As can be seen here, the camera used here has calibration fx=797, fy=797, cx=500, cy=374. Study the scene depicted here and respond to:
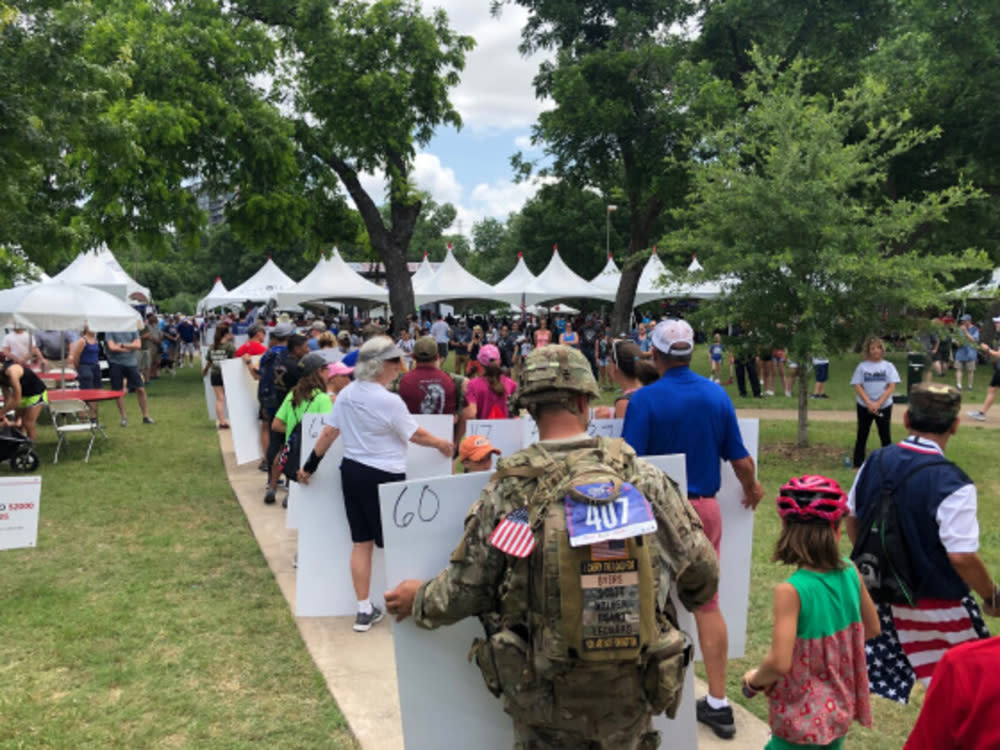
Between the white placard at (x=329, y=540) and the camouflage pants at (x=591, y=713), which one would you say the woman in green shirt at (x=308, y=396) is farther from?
the camouflage pants at (x=591, y=713)

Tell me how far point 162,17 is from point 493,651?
70.6ft

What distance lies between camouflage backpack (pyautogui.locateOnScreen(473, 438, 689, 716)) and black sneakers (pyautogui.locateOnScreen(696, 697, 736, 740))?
1.72 meters

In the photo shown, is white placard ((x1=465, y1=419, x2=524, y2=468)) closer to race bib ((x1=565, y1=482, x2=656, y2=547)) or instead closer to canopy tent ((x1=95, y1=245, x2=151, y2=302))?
race bib ((x1=565, y1=482, x2=656, y2=547))

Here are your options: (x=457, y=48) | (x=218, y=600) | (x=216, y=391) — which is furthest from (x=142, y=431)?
(x=457, y=48)

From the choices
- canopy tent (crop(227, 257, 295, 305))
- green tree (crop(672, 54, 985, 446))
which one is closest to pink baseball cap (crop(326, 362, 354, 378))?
green tree (crop(672, 54, 985, 446))

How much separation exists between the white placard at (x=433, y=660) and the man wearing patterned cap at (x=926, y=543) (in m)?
1.74

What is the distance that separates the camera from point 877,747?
380cm

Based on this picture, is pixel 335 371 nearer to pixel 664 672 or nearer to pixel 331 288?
pixel 664 672

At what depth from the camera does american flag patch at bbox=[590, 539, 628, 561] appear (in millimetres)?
2145

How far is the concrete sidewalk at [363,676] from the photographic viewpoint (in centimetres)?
387

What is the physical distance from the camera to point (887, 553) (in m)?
3.34

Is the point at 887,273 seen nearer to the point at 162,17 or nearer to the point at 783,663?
the point at 783,663

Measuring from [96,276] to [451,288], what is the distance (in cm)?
1123

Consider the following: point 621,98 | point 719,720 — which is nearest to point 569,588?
point 719,720
